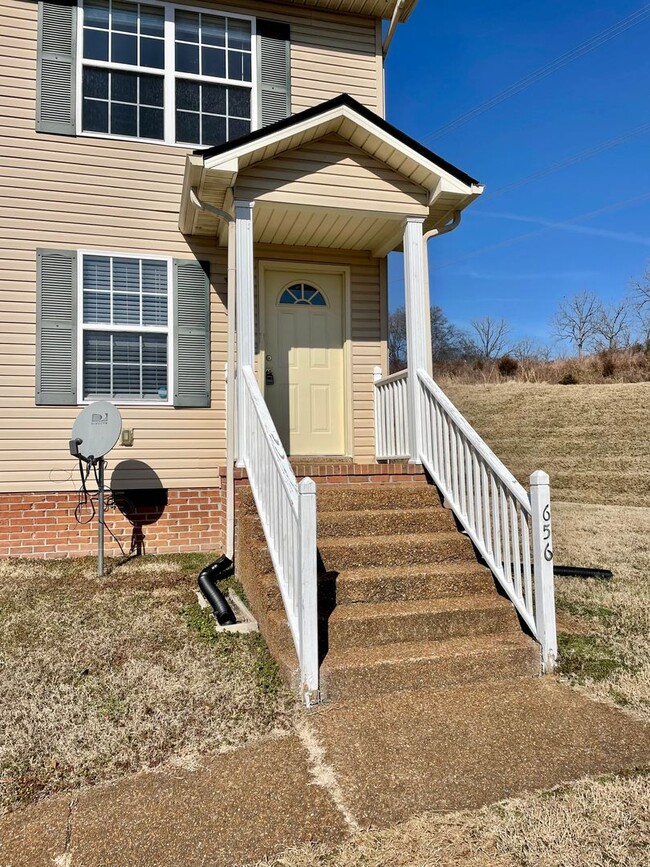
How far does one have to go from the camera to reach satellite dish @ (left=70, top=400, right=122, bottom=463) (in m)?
5.77

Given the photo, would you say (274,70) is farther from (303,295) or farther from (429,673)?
(429,673)

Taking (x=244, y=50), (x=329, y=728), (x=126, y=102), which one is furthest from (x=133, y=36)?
(x=329, y=728)

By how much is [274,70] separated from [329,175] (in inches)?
90.9

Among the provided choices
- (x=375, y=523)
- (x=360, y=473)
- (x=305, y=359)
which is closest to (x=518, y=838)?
(x=375, y=523)

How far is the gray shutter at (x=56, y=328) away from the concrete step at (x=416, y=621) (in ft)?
12.6

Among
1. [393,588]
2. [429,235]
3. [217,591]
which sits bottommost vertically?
[217,591]

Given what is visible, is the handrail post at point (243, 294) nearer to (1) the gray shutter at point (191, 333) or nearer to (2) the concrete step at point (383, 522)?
(2) the concrete step at point (383, 522)

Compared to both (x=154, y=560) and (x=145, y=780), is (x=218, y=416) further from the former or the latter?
(x=145, y=780)

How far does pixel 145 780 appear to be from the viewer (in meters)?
2.64

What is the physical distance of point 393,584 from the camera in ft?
13.5

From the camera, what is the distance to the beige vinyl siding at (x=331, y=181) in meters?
5.43

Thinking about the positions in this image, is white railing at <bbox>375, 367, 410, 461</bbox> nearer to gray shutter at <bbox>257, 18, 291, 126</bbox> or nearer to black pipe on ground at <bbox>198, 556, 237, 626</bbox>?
black pipe on ground at <bbox>198, 556, 237, 626</bbox>

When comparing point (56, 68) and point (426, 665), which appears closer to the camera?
point (426, 665)

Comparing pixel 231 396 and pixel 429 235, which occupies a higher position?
pixel 429 235
